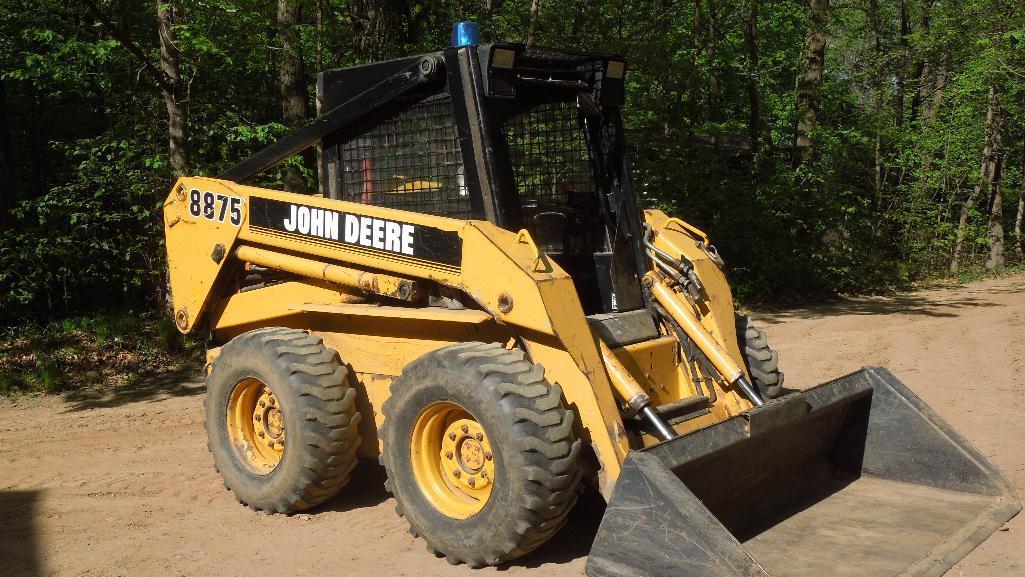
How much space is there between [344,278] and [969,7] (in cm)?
1805

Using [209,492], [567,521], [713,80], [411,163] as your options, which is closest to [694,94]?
[713,80]

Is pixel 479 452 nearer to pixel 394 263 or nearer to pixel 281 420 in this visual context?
pixel 394 263

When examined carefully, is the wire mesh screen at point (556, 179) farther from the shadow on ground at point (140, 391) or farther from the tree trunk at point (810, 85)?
the tree trunk at point (810, 85)

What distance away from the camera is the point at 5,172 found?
11680mm

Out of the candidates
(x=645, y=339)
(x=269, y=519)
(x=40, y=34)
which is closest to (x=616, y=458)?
(x=645, y=339)

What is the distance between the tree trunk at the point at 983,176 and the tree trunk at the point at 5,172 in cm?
1670

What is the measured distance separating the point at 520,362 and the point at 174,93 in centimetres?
711

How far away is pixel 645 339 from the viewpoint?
5059 mm

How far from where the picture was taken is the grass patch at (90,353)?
9.29 meters

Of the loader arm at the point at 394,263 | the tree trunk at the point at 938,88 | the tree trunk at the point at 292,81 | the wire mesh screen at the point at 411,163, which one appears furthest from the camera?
the tree trunk at the point at 938,88

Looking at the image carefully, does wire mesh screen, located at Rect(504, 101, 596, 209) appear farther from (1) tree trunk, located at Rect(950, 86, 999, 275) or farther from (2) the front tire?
(1) tree trunk, located at Rect(950, 86, 999, 275)

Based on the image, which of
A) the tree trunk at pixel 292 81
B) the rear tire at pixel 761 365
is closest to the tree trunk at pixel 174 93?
the tree trunk at pixel 292 81

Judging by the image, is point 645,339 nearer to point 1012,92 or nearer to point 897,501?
point 897,501

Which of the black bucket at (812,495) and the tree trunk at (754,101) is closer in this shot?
the black bucket at (812,495)
